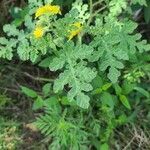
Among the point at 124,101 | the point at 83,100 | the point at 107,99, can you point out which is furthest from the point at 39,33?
the point at 124,101

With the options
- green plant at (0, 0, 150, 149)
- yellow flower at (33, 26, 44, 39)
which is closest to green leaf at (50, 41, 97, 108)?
green plant at (0, 0, 150, 149)

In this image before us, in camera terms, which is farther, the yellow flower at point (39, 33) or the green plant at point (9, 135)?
the green plant at point (9, 135)

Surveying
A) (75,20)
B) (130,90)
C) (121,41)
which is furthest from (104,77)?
(75,20)

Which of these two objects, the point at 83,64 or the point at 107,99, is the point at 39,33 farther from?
the point at 107,99

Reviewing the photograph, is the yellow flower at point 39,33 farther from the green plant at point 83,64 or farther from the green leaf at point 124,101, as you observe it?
the green leaf at point 124,101

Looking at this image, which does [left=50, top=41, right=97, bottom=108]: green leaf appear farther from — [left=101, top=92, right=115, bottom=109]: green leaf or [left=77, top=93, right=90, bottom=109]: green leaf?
[left=101, top=92, right=115, bottom=109]: green leaf

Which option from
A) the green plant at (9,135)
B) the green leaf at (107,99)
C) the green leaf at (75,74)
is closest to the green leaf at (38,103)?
the green plant at (9,135)

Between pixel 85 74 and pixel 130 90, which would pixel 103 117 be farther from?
pixel 85 74

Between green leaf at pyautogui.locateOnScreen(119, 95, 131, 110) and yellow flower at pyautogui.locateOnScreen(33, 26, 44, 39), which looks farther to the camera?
green leaf at pyautogui.locateOnScreen(119, 95, 131, 110)
